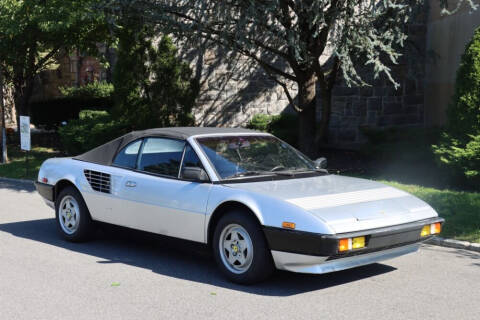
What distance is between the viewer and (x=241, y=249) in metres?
6.51

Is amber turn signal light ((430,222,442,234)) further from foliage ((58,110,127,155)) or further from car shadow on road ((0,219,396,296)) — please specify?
foliage ((58,110,127,155))

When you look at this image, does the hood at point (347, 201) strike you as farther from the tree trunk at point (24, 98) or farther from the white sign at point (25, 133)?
the tree trunk at point (24, 98)

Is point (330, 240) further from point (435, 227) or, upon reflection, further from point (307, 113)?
point (307, 113)

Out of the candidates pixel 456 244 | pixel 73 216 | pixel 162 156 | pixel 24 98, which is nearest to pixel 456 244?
pixel 456 244

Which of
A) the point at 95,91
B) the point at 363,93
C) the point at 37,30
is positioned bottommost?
the point at 363,93

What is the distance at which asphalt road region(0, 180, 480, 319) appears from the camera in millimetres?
5699

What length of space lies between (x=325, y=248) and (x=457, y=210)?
15.0 ft

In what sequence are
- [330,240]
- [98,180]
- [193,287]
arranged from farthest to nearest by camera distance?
1. [98,180]
2. [193,287]
3. [330,240]

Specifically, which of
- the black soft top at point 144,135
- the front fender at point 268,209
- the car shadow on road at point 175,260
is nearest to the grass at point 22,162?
the car shadow on road at point 175,260

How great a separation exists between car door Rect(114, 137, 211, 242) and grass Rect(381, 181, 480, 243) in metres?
3.65

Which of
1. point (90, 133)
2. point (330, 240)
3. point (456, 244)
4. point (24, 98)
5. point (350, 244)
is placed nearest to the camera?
point (330, 240)

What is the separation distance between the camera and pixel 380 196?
681 cm

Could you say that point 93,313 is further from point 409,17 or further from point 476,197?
point 409,17

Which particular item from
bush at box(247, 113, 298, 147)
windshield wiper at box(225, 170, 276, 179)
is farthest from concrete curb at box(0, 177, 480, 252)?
bush at box(247, 113, 298, 147)
